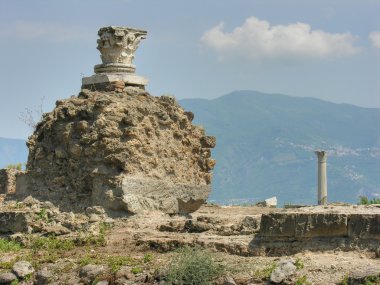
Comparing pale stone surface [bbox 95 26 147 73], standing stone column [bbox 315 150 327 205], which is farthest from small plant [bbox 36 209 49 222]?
standing stone column [bbox 315 150 327 205]

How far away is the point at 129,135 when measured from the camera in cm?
1709

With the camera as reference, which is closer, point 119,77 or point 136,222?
point 136,222

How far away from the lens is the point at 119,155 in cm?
1684

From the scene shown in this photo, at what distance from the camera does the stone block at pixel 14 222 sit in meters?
16.5

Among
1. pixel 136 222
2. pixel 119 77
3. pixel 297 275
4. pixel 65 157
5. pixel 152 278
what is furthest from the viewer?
pixel 119 77

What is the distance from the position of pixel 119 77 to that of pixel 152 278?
6827 millimetres

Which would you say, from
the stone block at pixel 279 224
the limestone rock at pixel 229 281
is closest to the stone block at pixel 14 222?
the stone block at pixel 279 224

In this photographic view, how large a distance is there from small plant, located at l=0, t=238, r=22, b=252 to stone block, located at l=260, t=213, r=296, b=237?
14.3ft

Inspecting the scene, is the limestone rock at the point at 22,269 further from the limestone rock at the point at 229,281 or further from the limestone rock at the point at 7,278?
the limestone rock at the point at 229,281

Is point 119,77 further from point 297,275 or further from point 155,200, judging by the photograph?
point 297,275

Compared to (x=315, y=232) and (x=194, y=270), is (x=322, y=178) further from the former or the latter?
(x=194, y=270)

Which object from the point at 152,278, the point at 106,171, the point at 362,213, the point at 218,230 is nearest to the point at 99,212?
the point at 106,171

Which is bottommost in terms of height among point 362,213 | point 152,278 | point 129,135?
point 152,278

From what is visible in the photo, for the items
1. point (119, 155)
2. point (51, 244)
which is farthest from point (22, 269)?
point (119, 155)
